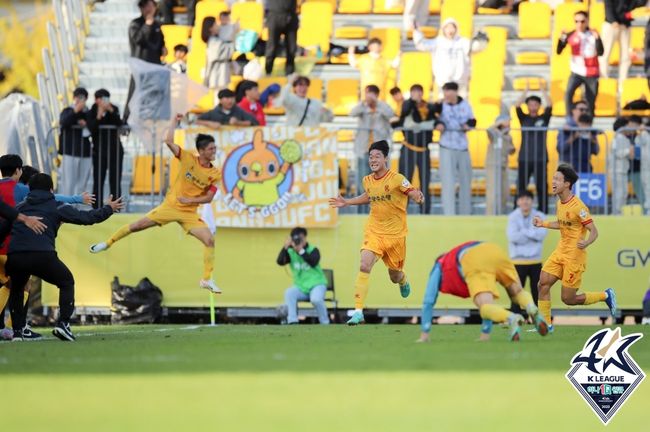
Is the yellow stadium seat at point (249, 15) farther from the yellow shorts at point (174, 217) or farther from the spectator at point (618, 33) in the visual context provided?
the yellow shorts at point (174, 217)

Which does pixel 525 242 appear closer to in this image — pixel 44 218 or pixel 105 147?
pixel 105 147

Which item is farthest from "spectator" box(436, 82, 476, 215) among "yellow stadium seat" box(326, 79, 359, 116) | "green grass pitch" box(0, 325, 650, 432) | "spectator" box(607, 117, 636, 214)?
"green grass pitch" box(0, 325, 650, 432)

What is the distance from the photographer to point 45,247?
15.1 m

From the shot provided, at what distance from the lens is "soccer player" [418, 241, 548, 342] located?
13.4 m

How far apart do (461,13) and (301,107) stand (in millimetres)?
6222

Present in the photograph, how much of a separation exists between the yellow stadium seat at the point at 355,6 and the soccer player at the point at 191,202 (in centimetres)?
1020

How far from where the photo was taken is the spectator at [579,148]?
2158cm

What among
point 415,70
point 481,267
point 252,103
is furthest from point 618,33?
point 481,267

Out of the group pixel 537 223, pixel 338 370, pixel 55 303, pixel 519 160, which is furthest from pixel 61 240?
pixel 338 370

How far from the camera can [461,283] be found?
1366 cm

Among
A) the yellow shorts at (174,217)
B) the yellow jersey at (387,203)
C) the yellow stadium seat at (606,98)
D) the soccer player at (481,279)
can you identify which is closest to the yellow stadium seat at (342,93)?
the yellow stadium seat at (606,98)

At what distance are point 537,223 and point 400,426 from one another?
24.2 ft

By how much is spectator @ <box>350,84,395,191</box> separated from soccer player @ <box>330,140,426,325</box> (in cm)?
488

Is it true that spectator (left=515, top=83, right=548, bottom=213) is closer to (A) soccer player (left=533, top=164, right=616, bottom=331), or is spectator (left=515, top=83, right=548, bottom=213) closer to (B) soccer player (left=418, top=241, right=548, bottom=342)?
(A) soccer player (left=533, top=164, right=616, bottom=331)
